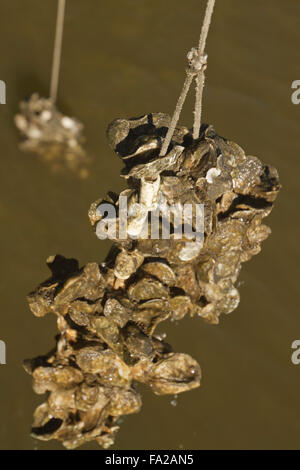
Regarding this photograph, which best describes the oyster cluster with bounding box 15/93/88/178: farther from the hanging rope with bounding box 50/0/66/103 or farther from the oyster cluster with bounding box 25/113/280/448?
the oyster cluster with bounding box 25/113/280/448

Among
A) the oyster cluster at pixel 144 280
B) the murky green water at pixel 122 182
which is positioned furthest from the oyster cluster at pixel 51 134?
the oyster cluster at pixel 144 280

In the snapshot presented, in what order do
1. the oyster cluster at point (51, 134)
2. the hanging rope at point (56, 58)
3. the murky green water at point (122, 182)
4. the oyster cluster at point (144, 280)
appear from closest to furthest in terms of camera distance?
1. the oyster cluster at point (144, 280)
2. the murky green water at point (122, 182)
3. the oyster cluster at point (51, 134)
4. the hanging rope at point (56, 58)

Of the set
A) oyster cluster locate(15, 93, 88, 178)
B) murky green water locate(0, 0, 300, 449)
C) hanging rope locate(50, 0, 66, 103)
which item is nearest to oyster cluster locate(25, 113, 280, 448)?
murky green water locate(0, 0, 300, 449)

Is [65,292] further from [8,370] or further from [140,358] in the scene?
[8,370]

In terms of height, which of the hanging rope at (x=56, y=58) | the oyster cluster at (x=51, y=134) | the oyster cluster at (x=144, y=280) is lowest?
the oyster cluster at (x=144, y=280)

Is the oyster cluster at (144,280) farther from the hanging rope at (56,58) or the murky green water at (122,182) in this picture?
the hanging rope at (56,58)

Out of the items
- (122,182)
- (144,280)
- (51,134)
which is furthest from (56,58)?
(144,280)
